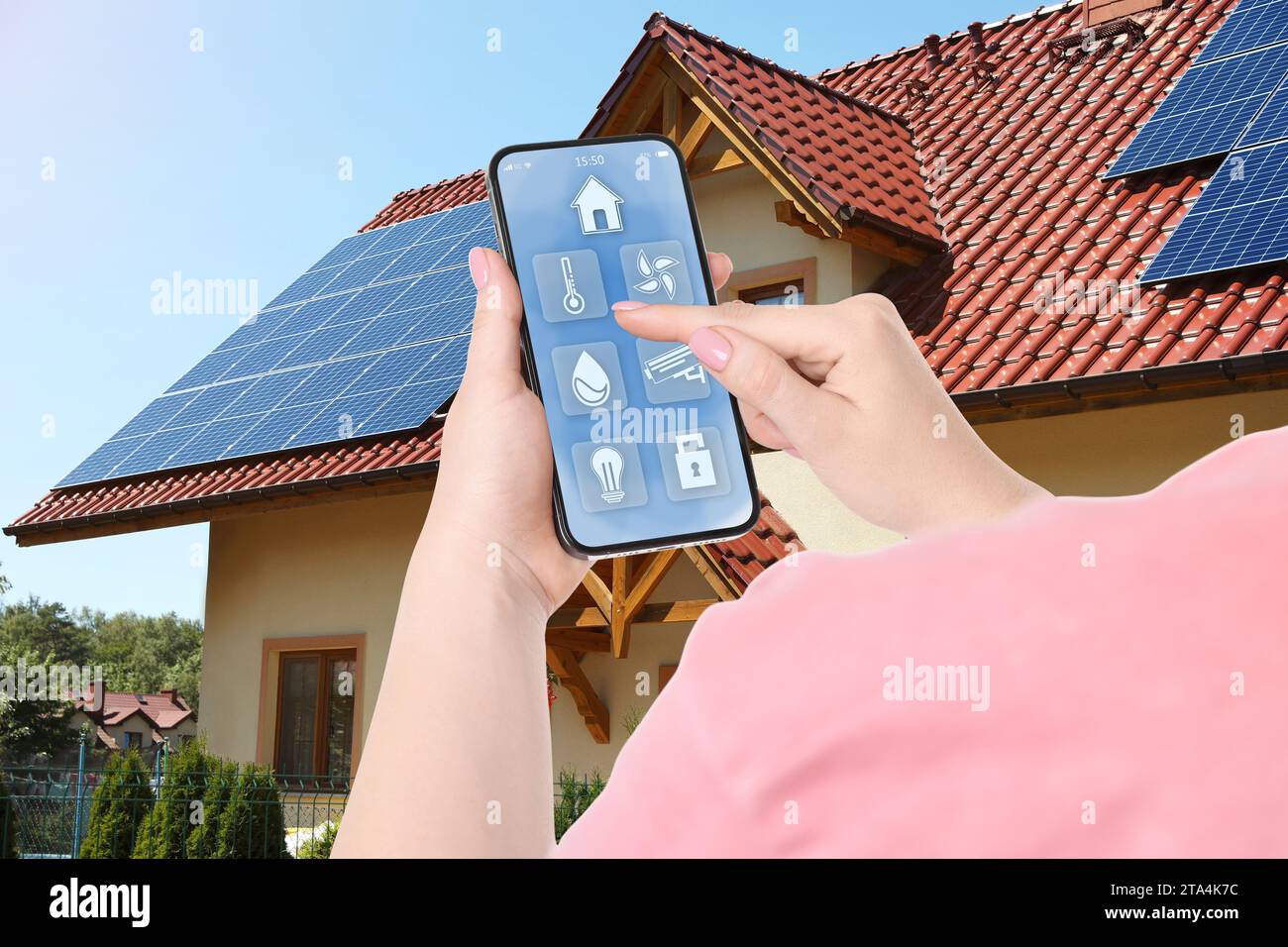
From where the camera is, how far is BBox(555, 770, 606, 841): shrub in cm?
853

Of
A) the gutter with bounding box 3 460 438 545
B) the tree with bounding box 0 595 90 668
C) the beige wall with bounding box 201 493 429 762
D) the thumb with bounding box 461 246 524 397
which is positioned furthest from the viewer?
the tree with bounding box 0 595 90 668

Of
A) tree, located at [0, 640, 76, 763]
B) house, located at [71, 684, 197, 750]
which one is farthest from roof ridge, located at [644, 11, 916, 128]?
house, located at [71, 684, 197, 750]

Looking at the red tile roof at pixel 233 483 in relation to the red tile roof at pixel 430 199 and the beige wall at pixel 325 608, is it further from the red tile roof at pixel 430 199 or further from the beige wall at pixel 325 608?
the red tile roof at pixel 430 199

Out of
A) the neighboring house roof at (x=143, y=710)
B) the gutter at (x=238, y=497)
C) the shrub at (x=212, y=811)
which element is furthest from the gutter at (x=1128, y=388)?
the neighboring house roof at (x=143, y=710)

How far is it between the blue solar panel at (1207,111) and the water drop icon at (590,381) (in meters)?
7.99

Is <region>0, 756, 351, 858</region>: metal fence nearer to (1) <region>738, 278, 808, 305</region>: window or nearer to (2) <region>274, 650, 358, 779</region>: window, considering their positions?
(2) <region>274, 650, 358, 779</region>: window

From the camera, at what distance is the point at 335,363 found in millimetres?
12148

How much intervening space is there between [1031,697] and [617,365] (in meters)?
1.14

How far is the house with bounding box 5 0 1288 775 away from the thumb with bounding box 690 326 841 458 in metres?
5.70

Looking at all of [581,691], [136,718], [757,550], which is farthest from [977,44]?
[136,718]

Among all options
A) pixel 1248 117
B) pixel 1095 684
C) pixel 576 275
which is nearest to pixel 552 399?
pixel 576 275
